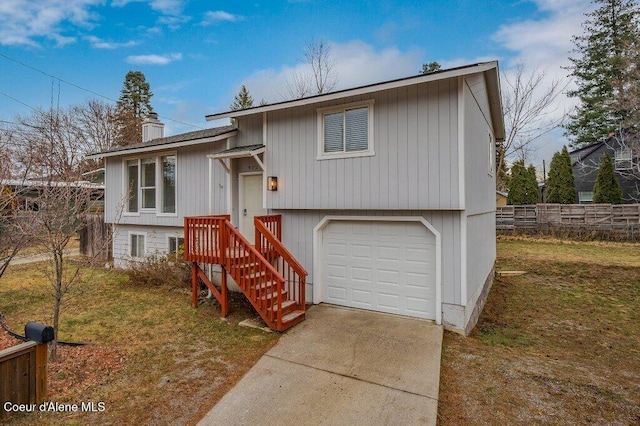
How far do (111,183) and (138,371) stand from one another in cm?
839

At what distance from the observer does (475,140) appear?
6547 millimetres

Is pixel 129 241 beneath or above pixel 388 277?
above

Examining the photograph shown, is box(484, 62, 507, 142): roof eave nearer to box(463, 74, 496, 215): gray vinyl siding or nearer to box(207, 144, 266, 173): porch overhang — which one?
box(463, 74, 496, 215): gray vinyl siding

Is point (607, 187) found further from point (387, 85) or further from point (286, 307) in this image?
point (286, 307)

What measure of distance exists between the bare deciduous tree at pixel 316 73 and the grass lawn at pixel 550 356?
46.9 feet

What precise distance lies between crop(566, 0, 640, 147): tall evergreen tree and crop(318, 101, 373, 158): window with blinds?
73.7ft

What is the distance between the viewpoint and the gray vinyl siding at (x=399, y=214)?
18.2 feet

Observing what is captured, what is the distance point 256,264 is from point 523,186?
20964mm

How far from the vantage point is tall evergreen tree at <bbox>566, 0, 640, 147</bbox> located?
20.6 meters

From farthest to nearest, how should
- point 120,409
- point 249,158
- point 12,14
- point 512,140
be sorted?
point 512,140
point 12,14
point 249,158
point 120,409

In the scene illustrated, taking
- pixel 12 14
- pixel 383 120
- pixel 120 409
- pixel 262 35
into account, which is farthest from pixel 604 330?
pixel 12 14

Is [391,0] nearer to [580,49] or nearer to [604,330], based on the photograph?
[604,330]

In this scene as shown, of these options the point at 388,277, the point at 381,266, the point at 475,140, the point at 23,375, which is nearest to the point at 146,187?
the point at 23,375

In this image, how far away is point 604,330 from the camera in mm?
5867
